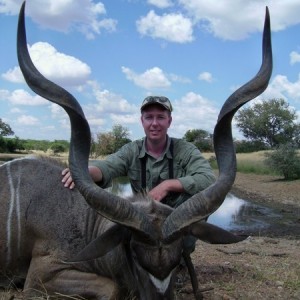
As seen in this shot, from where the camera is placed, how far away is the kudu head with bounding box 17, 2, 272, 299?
3.74m

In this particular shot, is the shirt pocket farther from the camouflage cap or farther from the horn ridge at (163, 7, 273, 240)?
the horn ridge at (163, 7, 273, 240)

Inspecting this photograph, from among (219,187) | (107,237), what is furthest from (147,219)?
(219,187)

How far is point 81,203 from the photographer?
192 inches

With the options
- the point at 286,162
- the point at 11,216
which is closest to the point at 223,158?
the point at 11,216

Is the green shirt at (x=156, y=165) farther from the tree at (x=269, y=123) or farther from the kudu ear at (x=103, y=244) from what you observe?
the tree at (x=269, y=123)

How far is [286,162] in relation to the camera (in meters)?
27.2

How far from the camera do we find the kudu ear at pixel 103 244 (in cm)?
387

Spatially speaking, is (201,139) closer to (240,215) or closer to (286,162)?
(286,162)

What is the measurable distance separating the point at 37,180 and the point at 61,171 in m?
0.27

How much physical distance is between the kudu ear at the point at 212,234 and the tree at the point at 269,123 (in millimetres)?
63562

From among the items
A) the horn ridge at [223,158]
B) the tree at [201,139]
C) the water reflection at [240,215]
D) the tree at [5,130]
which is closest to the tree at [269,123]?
the tree at [201,139]

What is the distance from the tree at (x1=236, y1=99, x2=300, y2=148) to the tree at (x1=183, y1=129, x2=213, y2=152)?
669 centimetres

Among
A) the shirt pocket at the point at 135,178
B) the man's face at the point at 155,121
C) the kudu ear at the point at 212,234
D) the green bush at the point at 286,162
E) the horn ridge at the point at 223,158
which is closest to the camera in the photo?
the horn ridge at the point at 223,158

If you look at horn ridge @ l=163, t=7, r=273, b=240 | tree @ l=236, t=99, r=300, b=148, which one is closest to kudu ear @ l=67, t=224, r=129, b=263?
horn ridge @ l=163, t=7, r=273, b=240
